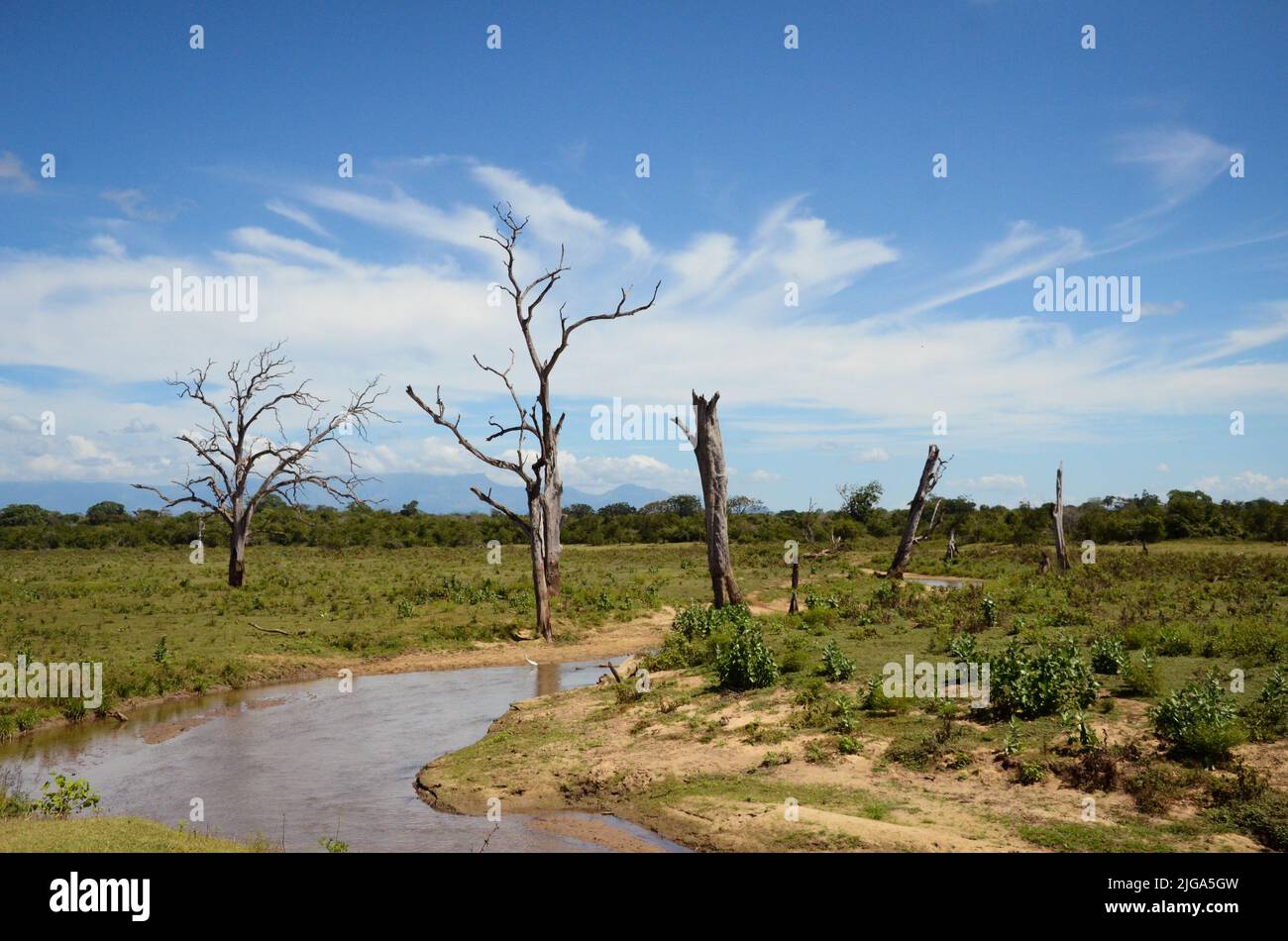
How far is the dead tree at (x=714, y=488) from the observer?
2784 cm

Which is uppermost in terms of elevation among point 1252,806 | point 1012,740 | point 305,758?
point 1012,740

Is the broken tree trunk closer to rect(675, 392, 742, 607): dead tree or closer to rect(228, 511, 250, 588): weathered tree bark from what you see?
rect(228, 511, 250, 588): weathered tree bark

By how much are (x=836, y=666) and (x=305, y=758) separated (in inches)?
375

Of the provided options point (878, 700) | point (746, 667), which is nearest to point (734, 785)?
point (878, 700)

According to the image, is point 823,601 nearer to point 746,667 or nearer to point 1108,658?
point 746,667

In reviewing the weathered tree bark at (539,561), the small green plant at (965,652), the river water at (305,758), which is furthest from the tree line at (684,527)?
the small green plant at (965,652)

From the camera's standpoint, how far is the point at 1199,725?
11.3m

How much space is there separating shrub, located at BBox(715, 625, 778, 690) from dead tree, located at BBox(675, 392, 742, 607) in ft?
33.3
